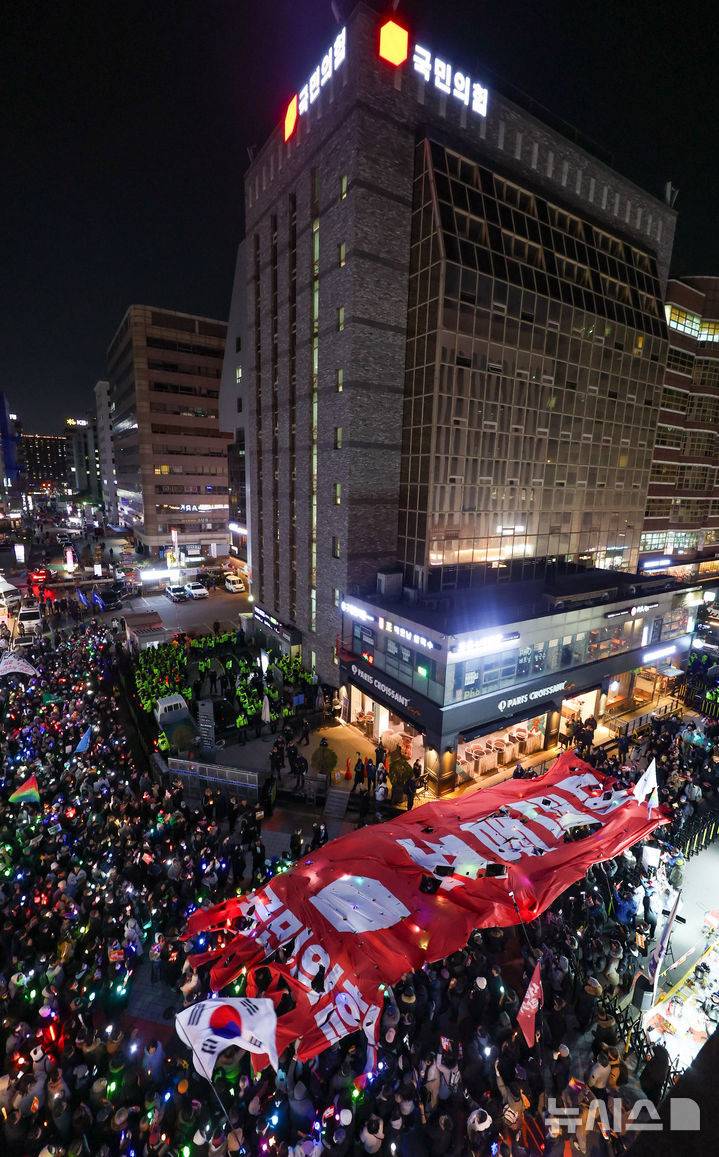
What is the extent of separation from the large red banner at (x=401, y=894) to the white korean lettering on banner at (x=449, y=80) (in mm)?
33776

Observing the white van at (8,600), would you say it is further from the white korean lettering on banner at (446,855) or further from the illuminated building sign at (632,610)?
the illuminated building sign at (632,610)

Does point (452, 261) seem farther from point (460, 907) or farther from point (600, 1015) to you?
point (600, 1015)

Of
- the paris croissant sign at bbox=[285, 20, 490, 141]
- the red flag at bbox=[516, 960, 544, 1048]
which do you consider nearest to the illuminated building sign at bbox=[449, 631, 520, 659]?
the red flag at bbox=[516, 960, 544, 1048]

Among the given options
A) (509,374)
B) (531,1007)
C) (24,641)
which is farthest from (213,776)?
(509,374)

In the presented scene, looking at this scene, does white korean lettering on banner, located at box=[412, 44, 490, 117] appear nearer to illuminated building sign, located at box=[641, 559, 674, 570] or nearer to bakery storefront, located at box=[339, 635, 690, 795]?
bakery storefront, located at box=[339, 635, 690, 795]

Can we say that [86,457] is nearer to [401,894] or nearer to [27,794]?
[27,794]

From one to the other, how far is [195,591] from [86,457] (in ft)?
449

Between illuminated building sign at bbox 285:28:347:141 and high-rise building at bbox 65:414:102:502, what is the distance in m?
126

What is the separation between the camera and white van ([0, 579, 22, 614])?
42.1 metres

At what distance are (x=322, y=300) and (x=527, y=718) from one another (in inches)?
1006

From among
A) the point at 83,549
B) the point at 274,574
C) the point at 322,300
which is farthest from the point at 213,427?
the point at 322,300

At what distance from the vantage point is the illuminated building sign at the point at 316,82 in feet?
78.7

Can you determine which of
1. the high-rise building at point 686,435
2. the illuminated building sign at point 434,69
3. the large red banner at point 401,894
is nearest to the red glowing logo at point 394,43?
the illuminated building sign at point 434,69

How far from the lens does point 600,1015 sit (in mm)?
10633
